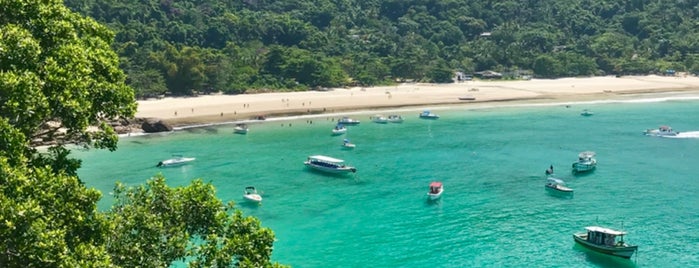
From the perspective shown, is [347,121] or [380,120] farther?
[380,120]

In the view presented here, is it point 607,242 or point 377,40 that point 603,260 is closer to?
point 607,242

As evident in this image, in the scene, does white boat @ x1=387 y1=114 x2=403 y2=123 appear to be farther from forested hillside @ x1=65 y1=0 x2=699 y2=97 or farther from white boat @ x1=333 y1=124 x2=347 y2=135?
forested hillside @ x1=65 y1=0 x2=699 y2=97

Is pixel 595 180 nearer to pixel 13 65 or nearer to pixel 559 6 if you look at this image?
pixel 13 65

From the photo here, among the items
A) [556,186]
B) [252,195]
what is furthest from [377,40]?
[252,195]

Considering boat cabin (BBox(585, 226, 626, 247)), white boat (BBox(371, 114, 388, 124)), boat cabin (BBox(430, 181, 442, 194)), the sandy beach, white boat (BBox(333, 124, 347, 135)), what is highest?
the sandy beach

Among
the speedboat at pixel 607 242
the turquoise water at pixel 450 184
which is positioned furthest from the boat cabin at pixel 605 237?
the turquoise water at pixel 450 184

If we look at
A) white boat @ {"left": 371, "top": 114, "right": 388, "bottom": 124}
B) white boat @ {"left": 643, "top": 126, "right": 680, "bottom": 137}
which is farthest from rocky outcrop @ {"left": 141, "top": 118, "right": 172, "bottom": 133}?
white boat @ {"left": 643, "top": 126, "right": 680, "bottom": 137}

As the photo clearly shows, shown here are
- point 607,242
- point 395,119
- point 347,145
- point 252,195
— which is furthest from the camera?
point 395,119
